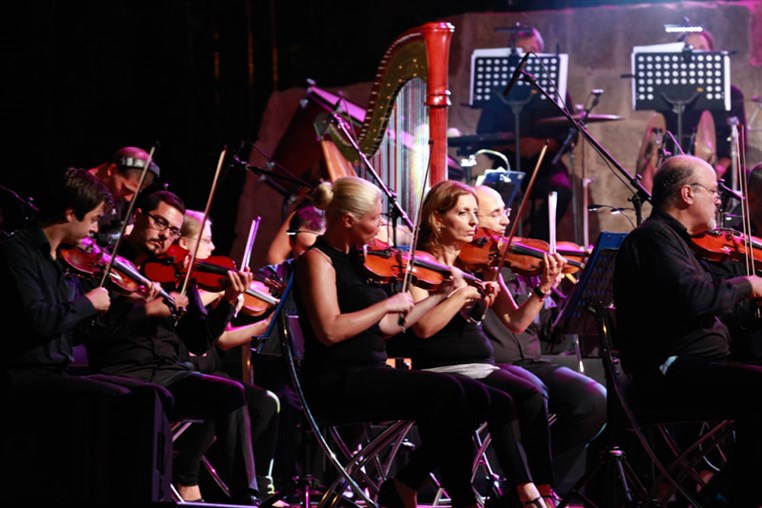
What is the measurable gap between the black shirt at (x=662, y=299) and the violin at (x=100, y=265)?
160 cm

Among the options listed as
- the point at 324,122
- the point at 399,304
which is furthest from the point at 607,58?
the point at 399,304

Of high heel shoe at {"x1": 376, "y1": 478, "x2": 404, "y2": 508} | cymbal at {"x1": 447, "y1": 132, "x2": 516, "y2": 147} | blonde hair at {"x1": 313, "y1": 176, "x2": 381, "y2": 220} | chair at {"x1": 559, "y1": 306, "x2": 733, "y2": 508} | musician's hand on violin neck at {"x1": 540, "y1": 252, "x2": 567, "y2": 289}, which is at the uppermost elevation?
blonde hair at {"x1": 313, "y1": 176, "x2": 381, "y2": 220}

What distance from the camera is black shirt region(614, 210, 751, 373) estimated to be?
3236 mm

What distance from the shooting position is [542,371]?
4.25m

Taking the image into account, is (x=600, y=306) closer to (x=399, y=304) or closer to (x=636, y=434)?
(x=636, y=434)

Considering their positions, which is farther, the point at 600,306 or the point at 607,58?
the point at 607,58

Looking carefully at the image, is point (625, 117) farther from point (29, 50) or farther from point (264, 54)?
point (29, 50)

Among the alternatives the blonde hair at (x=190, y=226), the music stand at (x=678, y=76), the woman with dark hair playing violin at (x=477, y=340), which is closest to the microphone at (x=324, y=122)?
the blonde hair at (x=190, y=226)

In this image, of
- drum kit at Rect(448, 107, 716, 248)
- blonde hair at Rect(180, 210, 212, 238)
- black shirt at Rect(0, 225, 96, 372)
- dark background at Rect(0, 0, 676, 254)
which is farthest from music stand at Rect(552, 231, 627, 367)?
drum kit at Rect(448, 107, 716, 248)

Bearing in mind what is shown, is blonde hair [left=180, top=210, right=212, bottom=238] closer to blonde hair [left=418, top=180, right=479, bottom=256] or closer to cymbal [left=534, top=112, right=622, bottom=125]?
blonde hair [left=418, top=180, right=479, bottom=256]

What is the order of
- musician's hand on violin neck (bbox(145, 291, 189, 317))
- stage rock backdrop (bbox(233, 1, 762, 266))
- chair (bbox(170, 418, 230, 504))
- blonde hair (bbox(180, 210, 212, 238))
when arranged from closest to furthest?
musician's hand on violin neck (bbox(145, 291, 189, 317)) < chair (bbox(170, 418, 230, 504)) < blonde hair (bbox(180, 210, 212, 238)) < stage rock backdrop (bbox(233, 1, 762, 266))

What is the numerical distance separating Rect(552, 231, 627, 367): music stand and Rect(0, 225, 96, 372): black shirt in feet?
4.80

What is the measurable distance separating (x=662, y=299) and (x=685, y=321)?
10 centimetres

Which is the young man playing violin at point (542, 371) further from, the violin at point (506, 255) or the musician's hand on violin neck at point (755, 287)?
the musician's hand on violin neck at point (755, 287)
